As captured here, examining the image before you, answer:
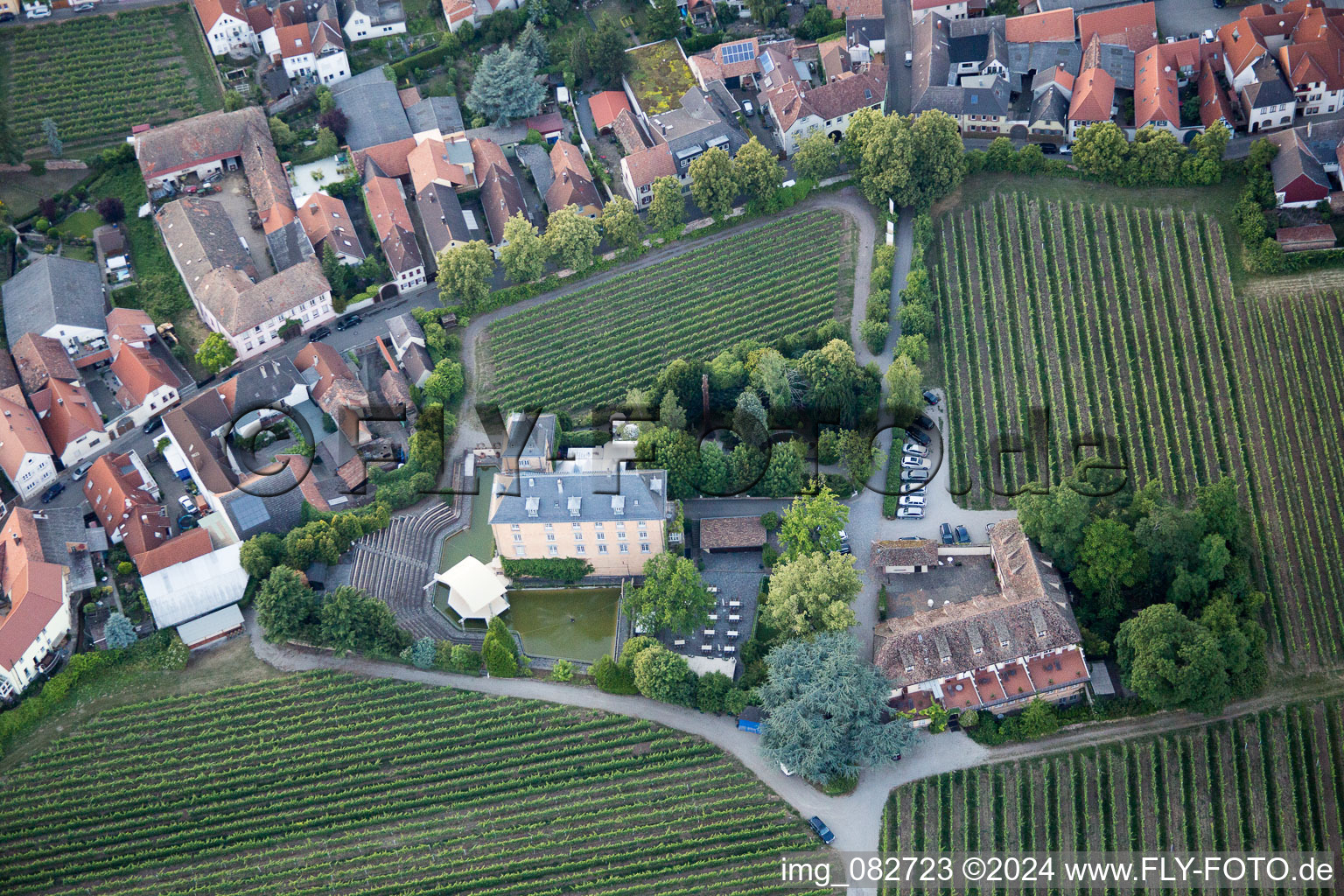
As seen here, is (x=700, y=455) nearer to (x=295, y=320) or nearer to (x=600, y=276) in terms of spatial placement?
(x=600, y=276)

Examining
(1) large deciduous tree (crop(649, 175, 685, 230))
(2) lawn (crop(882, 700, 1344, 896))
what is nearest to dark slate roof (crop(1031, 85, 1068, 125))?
(1) large deciduous tree (crop(649, 175, 685, 230))

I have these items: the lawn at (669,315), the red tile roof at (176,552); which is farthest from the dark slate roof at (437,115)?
the red tile roof at (176,552)

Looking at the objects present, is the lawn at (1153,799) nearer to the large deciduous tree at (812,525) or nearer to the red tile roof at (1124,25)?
the large deciduous tree at (812,525)

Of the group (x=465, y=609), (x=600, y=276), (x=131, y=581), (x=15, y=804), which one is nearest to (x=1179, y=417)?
(x=600, y=276)

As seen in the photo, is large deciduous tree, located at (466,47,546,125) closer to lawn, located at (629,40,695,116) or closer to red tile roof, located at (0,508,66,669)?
lawn, located at (629,40,695,116)

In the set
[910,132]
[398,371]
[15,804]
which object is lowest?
[15,804]

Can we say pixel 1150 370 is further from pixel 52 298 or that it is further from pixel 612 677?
pixel 52 298

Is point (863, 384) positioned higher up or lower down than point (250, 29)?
lower down
